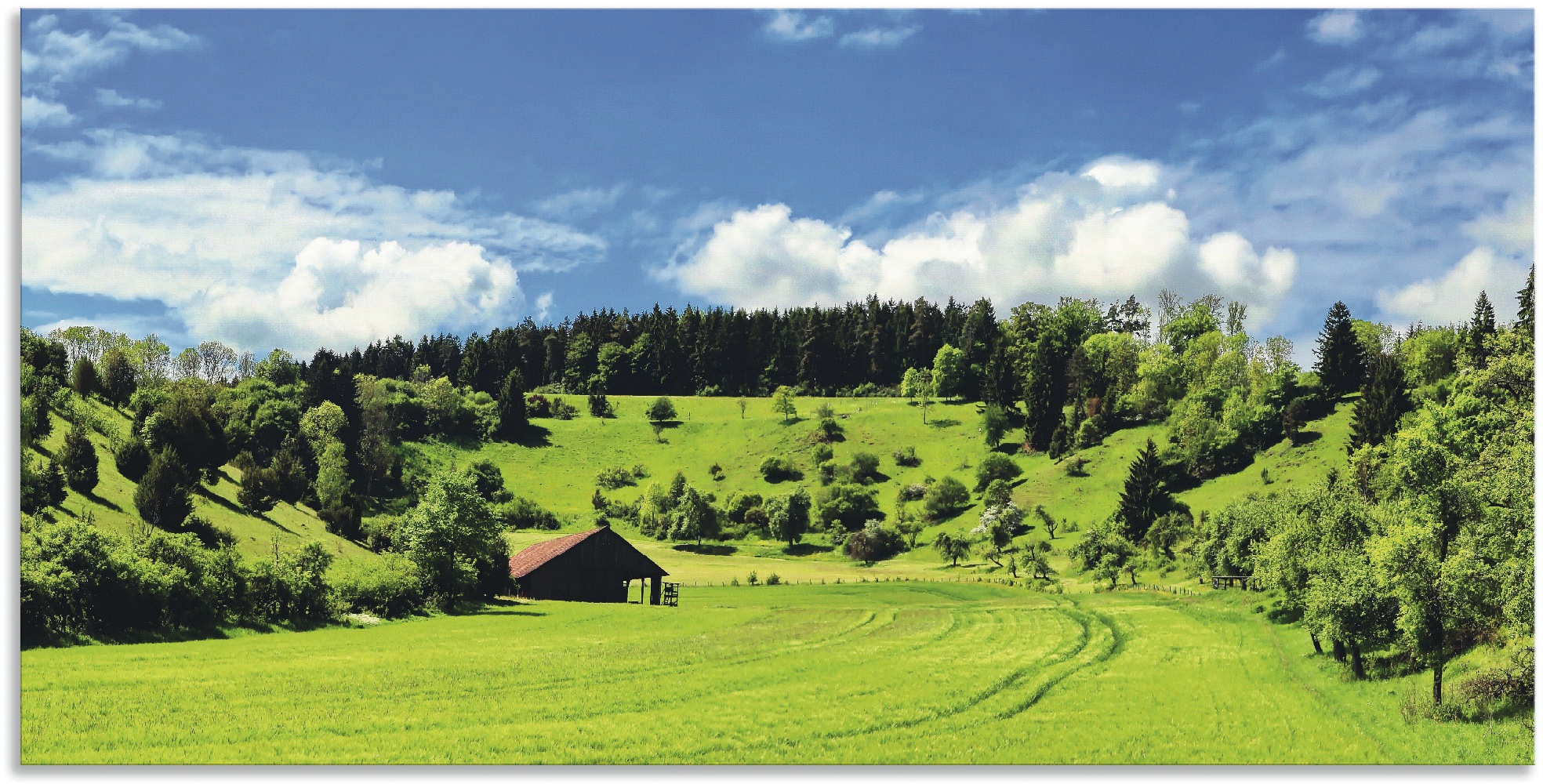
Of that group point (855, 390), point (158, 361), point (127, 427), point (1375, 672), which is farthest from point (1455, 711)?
point (855, 390)

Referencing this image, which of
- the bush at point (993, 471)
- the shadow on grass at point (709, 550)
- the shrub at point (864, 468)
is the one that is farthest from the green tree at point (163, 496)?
the bush at point (993, 471)

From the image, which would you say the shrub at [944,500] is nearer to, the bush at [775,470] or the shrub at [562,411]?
the bush at [775,470]

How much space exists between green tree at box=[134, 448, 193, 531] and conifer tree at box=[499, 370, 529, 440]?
106082mm

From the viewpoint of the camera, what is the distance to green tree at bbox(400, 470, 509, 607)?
48.8 metres

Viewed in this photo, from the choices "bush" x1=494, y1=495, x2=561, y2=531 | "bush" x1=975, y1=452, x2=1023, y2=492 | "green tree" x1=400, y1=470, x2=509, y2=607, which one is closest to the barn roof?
"green tree" x1=400, y1=470, x2=509, y2=607

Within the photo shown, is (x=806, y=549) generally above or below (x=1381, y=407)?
below

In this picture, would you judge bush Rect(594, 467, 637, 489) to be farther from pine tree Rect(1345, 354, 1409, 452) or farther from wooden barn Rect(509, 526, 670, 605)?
pine tree Rect(1345, 354, 1409, 452)

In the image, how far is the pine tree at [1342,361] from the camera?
113 meters

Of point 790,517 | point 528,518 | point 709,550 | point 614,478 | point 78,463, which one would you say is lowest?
point 709,550

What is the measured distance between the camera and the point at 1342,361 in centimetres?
11350

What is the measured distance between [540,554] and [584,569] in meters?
3.20

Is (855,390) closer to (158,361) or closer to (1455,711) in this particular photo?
(158,361)

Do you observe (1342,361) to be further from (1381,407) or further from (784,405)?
(784,405)

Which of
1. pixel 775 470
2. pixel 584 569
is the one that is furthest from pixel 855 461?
pixel 584 569
